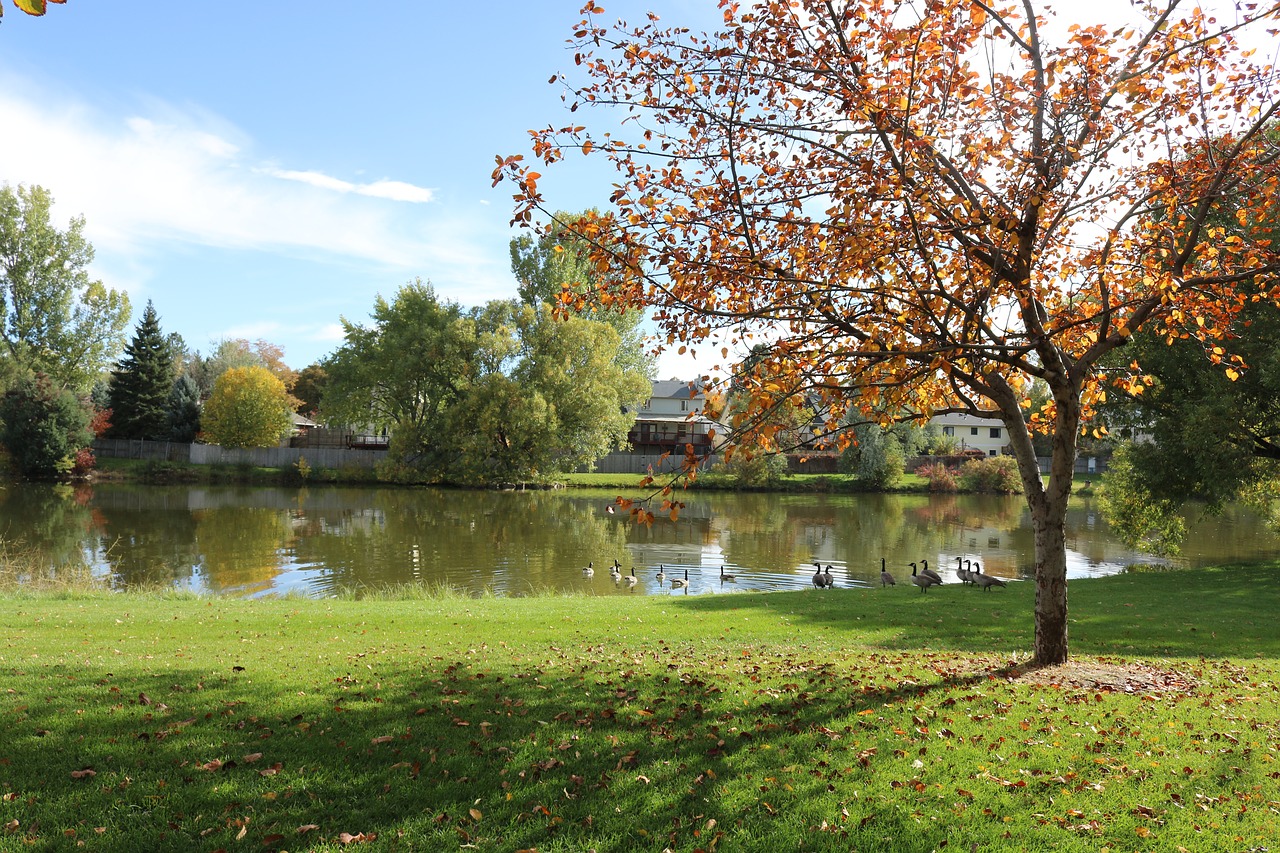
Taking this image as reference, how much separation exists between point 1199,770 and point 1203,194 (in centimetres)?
559

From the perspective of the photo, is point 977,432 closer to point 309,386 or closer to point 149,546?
point 309,386

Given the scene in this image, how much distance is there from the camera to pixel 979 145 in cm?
808

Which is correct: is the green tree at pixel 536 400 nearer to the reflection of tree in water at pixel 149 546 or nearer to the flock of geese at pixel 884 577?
the reflection of tree in water at pixel 149 546

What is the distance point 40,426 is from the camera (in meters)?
51.0

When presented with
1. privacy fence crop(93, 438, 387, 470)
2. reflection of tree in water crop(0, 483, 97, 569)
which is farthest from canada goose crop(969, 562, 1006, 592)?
privacy fence crop(93, 438, 387, 470)

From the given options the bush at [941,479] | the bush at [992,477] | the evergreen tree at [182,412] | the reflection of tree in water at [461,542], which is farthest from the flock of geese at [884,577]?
the evergreen tree at [182,412]

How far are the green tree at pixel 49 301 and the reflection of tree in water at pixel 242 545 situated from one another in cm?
2480

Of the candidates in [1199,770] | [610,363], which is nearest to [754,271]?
[1199,770]

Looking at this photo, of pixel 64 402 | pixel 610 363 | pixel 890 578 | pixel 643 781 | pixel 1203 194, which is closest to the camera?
pixel 643 781

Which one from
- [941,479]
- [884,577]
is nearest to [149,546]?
[884,577]

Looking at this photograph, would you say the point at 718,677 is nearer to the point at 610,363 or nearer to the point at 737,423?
the point at 737,423

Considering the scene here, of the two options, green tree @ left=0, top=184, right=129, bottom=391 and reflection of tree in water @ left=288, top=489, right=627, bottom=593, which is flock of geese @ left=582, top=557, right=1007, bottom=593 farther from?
green tree @ left=0, top=184, right=129, bottom=391

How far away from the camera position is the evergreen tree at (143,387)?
6059cm

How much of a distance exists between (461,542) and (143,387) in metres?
45.3
